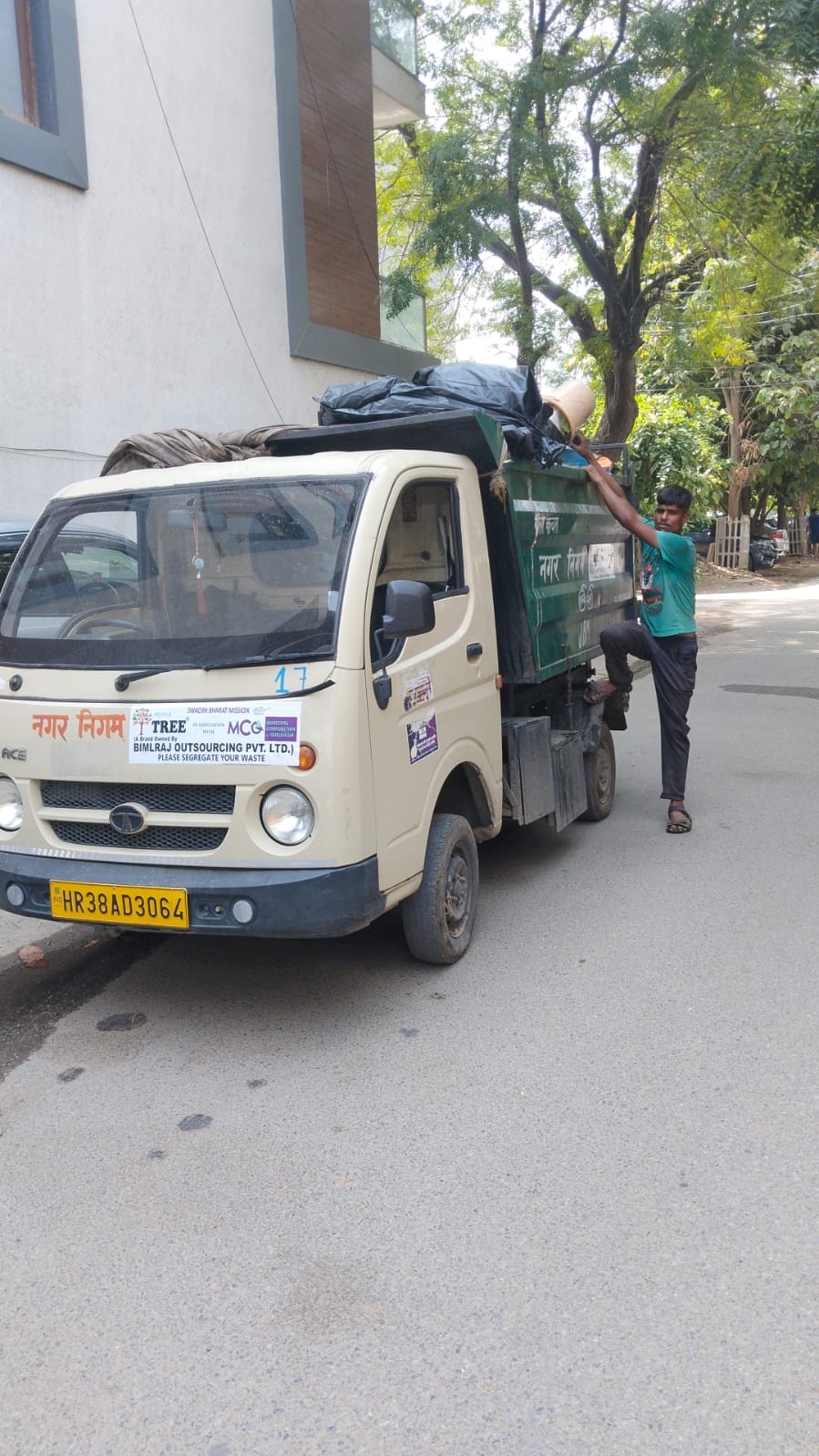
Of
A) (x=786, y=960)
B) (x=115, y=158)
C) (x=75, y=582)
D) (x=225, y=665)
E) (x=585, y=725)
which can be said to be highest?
(x=115, y=158)

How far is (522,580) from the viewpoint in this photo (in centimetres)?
531

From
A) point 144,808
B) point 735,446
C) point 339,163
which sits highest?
point 339,163

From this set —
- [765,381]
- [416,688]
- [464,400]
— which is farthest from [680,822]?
[765,381]

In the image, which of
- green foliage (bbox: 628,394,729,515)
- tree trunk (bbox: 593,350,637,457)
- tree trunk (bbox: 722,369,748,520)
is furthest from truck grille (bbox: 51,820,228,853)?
tree trunk (bbox: 722,369,748,520)

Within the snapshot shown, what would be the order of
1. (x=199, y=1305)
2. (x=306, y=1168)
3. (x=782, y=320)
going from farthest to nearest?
(x=782, y=320) < (x=306, y=1168) < (x=199, y=1305)

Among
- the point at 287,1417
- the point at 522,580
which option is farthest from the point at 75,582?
the point at 287,1417

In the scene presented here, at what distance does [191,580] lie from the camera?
4242mm

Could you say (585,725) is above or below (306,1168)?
above

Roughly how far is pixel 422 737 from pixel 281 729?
73cm

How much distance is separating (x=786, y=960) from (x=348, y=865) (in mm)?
2005

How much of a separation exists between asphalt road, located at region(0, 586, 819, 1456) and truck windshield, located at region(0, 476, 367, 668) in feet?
4.50

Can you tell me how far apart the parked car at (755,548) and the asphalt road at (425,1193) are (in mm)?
27653

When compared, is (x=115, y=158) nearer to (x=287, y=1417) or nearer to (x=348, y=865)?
(x=348, y=865)

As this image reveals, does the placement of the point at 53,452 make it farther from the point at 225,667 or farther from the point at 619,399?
the point at 619,399
